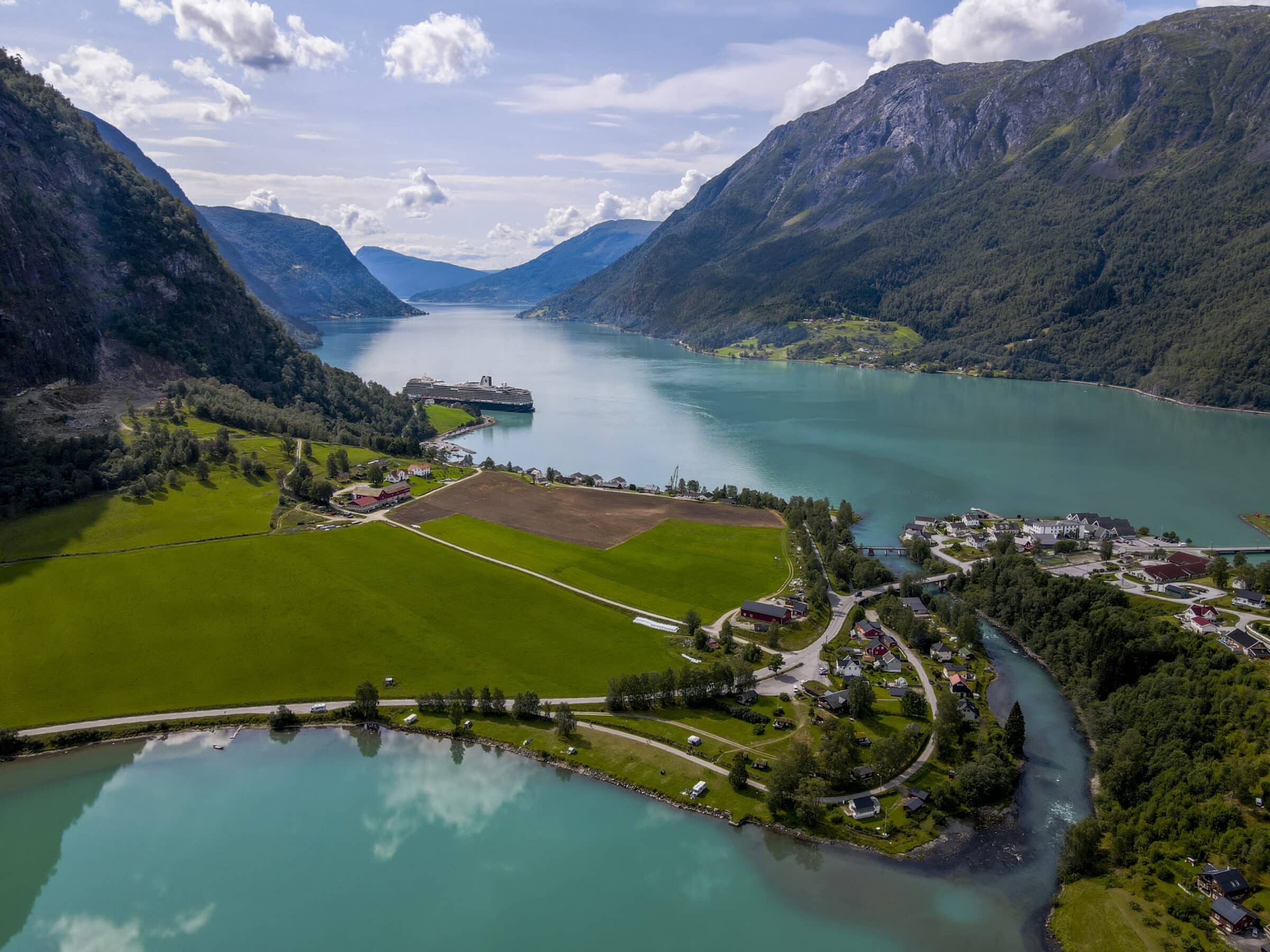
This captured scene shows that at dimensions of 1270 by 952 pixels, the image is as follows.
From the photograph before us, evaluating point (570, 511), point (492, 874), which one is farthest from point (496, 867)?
point (570, 511)

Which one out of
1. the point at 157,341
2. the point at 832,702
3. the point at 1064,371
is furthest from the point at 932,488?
the point at 1064,371

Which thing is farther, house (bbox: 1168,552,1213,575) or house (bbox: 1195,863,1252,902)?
house (bbox: 1168,552,1213,575)

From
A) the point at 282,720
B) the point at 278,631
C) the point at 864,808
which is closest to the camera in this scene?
the point at 864,808

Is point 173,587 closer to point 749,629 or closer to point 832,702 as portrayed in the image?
point 749,629

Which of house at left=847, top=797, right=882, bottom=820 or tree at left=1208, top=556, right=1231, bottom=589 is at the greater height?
tree at left=1208, top=556, right=1231, bottom=589

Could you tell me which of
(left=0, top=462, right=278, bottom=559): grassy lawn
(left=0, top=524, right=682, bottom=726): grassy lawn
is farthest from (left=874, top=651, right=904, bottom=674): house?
(left=0, top=462, right=278, bottom=559): grassy lawn

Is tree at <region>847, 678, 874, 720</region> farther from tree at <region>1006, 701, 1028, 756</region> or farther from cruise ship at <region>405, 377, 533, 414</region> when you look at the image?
cruise ship at <region>405, 377, 533, 414</region>

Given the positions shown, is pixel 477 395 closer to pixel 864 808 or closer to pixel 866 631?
pixel 866 631
